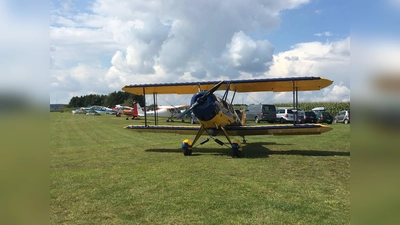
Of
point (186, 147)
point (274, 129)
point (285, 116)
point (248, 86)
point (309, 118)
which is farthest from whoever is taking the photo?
point (285, 116)

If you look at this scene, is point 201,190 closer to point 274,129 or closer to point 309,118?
point 274,129

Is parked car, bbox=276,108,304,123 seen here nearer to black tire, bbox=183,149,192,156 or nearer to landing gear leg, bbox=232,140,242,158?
landing gear leg, bbox=232,140,242,158

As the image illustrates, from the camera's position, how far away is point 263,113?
115 feet

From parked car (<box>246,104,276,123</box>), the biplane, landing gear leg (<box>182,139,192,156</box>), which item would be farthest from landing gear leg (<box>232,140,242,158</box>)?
parked car (<box>246,104,276,123</box>)

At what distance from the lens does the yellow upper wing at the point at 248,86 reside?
40.0 ft

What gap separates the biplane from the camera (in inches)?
435

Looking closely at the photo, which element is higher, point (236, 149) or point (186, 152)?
point (236, 149)

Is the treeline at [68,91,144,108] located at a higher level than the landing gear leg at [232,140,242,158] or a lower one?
higher

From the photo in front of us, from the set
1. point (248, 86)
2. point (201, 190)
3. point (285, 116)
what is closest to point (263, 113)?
point (285, 116)

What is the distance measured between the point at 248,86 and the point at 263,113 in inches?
885
